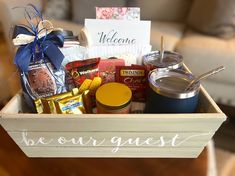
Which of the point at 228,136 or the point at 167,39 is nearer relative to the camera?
the point at 228,136

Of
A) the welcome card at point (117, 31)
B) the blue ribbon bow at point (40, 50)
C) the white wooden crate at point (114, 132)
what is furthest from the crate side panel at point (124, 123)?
the welcome card at point (117, 31)

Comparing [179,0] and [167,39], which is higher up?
[179,0]

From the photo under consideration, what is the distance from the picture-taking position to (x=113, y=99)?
20.1 inches

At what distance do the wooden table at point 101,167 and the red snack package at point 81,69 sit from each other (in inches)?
7.4

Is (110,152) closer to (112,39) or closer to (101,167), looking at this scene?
(101,167)

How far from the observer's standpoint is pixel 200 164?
20.7 inches

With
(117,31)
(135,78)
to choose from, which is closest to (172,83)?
(135,78)

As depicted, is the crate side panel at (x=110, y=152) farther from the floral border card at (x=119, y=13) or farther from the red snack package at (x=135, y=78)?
the floral border card at (x=119, y=13)

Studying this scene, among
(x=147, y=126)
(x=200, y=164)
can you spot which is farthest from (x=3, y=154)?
(x=200, y=164)

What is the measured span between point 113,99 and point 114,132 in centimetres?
7

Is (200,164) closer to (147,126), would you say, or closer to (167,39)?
(147,126)

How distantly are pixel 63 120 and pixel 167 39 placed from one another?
108 cm

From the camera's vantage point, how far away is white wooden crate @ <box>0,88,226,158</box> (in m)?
0.45

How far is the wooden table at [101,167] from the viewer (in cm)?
51
